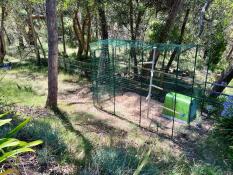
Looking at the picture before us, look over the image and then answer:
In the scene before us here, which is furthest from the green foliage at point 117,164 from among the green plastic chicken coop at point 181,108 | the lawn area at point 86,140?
the green plastic chicken coop at point 181,108

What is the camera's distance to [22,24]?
1430 centimetres

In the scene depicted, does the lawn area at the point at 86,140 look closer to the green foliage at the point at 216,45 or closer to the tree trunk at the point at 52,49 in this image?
the tree trunk at the point at 52,49

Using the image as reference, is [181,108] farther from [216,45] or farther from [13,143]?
[216,45]

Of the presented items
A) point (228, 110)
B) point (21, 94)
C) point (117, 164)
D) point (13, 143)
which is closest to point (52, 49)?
point (21, 94)

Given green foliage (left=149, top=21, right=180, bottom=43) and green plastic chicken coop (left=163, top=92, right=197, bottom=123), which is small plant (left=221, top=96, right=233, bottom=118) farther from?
green foliage (left=149, top=21, right=180, bottom=43)

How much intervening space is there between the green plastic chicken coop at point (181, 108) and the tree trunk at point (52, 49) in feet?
9.21

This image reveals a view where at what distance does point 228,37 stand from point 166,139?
1125 cm

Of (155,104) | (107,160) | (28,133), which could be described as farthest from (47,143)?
(155,104)

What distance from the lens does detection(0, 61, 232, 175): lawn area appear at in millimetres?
2869

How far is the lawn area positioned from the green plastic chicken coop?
0.45m

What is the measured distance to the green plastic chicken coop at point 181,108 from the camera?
257 inches

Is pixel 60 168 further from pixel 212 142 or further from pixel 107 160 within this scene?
pixel 212 142

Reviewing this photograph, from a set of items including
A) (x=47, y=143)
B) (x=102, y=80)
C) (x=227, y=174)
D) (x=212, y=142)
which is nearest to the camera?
(x=47, y=143)

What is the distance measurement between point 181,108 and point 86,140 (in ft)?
8.97
